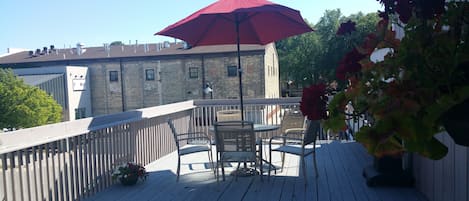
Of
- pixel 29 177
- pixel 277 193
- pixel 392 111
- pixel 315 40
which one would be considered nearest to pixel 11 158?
pixel 29 177

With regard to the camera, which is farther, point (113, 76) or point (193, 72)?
point (113, 76)

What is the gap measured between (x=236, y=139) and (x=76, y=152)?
5.52 ft

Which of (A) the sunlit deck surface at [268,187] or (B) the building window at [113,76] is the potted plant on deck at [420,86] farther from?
(B) the building window at [113,76]

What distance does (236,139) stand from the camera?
405cm

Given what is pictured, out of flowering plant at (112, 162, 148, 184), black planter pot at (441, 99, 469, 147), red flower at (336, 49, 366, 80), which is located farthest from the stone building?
black planter pot at (441, 99, 469, 147)

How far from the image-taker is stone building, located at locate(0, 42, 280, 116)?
24.2 metres

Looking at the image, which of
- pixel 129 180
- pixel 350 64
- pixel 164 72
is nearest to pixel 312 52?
pixel 164 72

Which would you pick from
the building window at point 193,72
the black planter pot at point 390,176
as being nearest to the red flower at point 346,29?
the black planter pot at point 390,176

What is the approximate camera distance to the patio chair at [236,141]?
3.99 m

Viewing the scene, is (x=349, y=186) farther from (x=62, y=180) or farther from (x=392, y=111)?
(x=392, y=111)

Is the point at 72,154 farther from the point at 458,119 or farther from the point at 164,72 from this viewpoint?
the point at 164,72

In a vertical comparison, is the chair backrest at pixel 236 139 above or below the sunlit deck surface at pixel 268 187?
above

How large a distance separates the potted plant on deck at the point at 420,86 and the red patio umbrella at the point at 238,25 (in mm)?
3108

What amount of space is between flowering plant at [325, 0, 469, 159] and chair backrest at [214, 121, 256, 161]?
287cm
